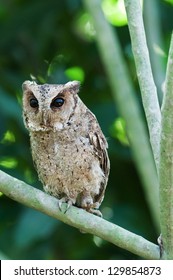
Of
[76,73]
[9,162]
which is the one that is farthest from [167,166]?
[76,73]

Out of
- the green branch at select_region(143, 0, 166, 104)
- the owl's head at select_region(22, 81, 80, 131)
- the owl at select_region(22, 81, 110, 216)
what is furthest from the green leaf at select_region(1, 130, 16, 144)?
the owl's head at select_region(22, 81, 80, 131)

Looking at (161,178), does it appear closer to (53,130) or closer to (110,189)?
(53,130)

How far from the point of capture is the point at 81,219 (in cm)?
222

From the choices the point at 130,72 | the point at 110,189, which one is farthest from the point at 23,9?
the point at 110,189

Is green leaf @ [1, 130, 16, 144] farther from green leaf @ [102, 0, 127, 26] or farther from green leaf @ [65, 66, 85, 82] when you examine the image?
green leaf @ [102, 0, 127, 26]

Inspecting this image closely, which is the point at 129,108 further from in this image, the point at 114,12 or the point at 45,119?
the point at 114,12

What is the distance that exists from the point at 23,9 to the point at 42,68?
1.31 feet

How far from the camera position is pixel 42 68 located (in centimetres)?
412

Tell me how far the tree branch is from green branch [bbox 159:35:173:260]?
64 millimetres

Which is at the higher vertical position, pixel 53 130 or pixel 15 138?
pixel 15 138

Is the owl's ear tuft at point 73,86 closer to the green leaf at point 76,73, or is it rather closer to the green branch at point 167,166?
the green branch at point 167,166
